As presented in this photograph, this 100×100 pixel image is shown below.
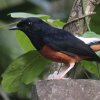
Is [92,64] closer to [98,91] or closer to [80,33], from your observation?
[80,33]

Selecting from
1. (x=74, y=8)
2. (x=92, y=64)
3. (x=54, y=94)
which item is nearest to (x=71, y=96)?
(x=54, y=94)

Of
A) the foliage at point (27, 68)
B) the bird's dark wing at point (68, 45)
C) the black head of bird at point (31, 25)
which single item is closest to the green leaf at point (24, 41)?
the foliage at point (27, 68)

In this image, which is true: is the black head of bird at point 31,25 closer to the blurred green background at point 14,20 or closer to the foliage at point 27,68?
the foliage at point 27,68

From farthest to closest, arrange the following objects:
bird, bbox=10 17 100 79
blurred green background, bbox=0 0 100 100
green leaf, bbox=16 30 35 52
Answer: blurred green background, bbox=0 0 100 100 → green leaf, bbox=16 30 35 52 → bird, bbox=10 17 100 79

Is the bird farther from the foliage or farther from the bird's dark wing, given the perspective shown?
the foliage

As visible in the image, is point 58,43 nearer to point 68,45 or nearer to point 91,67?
point 68,45

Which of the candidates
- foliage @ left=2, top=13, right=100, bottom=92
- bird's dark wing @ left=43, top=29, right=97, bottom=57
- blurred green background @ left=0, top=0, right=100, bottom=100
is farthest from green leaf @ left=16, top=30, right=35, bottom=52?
blurred green background @ left=0, top=0, right=100, bottom=100
